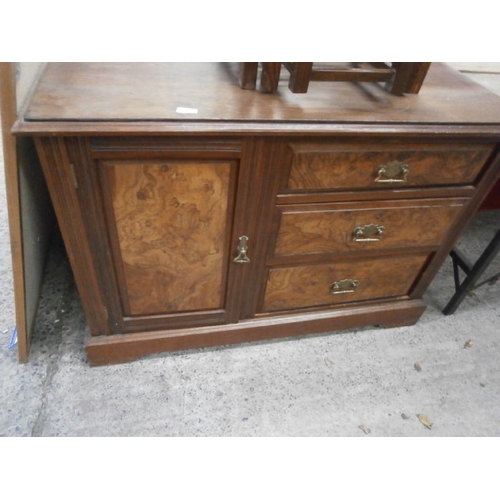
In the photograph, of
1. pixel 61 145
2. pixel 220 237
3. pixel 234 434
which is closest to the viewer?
pixel 61 145

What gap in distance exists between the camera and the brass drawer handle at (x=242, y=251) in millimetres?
1149

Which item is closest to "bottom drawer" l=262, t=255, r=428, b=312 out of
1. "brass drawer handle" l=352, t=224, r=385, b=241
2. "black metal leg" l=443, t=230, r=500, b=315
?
"brass drawer handle" l=352, t=224, r=385, b=241

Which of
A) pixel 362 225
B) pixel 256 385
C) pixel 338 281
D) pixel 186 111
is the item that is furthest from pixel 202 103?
pixel 256 385

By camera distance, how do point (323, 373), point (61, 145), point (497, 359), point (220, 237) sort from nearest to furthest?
point (61, 145) → point (220, 237) → point (323, 373) → point (497, 359)

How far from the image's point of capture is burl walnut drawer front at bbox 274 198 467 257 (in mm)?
1145

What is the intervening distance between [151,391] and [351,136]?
3.25 feet

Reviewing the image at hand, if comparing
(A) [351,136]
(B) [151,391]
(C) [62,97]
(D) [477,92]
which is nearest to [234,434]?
(B) [151,391]

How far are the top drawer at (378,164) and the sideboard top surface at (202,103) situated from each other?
0.07 m

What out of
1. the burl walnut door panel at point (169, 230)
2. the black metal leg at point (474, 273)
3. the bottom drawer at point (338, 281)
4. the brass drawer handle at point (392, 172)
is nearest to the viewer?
the burl walnut door panel at point (169, 230)

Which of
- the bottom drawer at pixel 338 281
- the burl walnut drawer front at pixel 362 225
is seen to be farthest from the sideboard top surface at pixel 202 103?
the bottom drawer at pixel 338 281

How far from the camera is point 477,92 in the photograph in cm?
119

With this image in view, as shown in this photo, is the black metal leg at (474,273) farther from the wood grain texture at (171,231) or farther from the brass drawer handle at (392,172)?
the wood grain texture at (171,231)

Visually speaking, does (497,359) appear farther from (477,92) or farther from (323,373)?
(477,92)

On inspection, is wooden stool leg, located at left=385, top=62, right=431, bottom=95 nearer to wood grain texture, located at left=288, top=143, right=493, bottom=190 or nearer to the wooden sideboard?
the wooden sideboard
